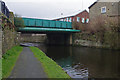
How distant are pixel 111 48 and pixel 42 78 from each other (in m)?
20.8

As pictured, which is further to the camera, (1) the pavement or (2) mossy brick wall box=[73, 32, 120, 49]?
(2) mossy brick wall box=[73, 32, 120, 49]

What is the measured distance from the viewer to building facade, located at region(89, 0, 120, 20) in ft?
94.0

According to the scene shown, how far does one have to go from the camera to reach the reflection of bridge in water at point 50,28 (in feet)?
96.7

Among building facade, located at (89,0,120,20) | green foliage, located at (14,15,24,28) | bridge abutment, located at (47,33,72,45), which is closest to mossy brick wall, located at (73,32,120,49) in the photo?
bridge abutment, located at (47,33,72,45)

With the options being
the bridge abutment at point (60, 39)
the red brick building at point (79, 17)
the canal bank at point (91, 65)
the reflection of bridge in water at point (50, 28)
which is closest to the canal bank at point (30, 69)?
the canal bank at point (91, 65)

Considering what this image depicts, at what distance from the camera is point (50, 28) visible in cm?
3212

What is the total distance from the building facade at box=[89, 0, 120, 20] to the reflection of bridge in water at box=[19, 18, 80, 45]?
26.0 ft

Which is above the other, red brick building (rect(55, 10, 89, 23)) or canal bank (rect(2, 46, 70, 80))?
red brick building (rect(55, 10, 89, 23))

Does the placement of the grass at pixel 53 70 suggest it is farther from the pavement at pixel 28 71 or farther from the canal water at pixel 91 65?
the canal water at pixel 91 65

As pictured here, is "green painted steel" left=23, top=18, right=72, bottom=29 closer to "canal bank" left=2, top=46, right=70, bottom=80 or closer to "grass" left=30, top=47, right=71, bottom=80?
"canal bank" left=2, top=46, right=70, bottom=80

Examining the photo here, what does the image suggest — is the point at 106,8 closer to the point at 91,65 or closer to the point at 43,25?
the point at 43,25

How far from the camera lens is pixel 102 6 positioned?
106ft

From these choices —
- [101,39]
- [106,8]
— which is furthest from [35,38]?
[101,39]

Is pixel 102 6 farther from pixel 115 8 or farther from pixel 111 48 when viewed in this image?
pixel 111 48
